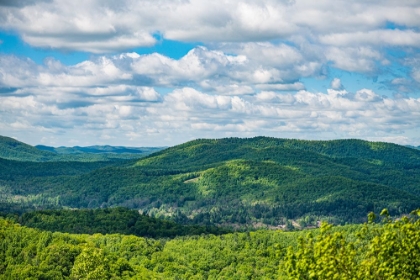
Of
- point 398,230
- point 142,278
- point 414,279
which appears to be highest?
point 398,230

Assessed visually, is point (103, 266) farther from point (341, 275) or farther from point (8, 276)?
point (341, 275)

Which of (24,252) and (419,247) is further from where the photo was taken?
(24,252)

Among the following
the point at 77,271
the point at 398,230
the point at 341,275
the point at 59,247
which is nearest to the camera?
the point at 341,275

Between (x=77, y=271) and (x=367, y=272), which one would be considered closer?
(x=367, y=272)

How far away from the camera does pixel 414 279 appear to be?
60.8 meters

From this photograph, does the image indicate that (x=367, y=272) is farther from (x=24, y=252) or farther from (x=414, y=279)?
(x=24, y=252)

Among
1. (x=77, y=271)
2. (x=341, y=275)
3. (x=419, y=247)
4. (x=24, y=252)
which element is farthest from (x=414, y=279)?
(x=24, y=252)

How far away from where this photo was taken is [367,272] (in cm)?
5900

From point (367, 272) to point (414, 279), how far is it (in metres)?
5.48

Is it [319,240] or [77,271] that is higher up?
[319,240]

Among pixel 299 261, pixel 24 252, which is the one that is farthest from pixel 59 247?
pixel 299 261

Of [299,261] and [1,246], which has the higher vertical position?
[299,261]

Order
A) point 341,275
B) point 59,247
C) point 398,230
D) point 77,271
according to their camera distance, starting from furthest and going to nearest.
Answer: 1. point 59,247
2. point 77,271
3. point 398,230
4. point 341,275

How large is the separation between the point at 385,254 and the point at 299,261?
832cm
